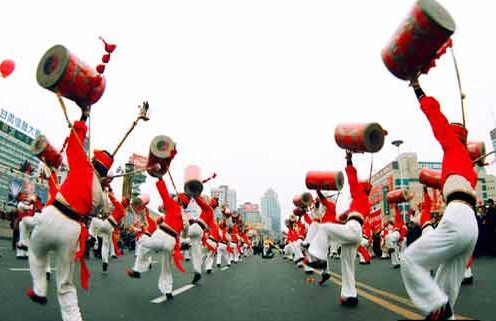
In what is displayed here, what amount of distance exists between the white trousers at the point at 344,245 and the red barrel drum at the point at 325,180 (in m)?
1.66

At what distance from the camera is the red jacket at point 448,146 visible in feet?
12.9

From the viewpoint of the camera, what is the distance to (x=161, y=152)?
27.3 ft

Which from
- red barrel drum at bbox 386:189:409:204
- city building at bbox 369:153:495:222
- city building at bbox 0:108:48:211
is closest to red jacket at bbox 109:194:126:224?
red barrel drum at bbox 386:189:409:204

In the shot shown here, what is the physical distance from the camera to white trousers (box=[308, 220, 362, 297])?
6.75 m

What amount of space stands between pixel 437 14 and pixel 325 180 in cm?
502

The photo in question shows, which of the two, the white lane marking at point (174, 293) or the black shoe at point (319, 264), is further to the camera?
the white lane marking at point (174, 293)

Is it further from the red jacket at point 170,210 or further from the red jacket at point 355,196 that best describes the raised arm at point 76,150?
the red jacket at point 355,196

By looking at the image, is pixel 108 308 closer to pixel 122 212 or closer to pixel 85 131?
pixel 85 131

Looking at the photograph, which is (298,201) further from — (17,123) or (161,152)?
(17,123)

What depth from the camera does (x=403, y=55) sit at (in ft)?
14.0

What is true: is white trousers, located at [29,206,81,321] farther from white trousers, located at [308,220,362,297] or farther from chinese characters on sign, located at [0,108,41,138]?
chinese characters on sign, located at [0,108,41,138]

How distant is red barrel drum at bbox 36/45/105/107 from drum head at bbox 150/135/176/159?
3.38 metres

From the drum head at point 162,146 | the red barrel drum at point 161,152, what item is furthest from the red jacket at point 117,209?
the drum head at point 162,146

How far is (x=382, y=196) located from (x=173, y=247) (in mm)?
89085
